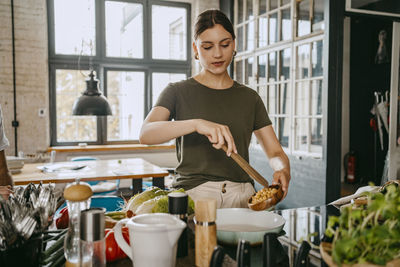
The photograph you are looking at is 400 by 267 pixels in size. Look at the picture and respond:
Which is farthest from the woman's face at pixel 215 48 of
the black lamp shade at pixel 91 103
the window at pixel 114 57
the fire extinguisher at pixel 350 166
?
the fire extinguisher at pixel 350 166

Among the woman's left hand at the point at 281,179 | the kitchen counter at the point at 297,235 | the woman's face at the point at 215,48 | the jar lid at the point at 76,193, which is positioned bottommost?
the kitchen counter at the point at 297,235

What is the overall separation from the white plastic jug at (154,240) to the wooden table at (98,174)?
2777mm

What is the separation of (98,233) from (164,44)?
5.87 metres

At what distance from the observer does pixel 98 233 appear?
2.78ft

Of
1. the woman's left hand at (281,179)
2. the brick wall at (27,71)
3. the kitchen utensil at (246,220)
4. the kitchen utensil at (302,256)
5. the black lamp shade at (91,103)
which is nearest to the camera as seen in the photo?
the kitchen utensil at (302,256)

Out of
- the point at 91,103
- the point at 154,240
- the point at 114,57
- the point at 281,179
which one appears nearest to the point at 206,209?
the point at 154,240

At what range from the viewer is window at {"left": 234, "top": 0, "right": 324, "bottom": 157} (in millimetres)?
4188

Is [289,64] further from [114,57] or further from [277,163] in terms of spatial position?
[277,163]

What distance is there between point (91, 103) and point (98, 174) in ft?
2.59

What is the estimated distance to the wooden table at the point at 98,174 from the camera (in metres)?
3.41

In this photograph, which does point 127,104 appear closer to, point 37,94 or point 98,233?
point 37,94

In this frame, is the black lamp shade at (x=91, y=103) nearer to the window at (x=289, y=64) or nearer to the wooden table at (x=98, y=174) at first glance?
the wooden table at (x=98, y=174)

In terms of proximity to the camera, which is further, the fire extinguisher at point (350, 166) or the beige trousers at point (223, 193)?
the fire extinguisher at point (350, 166)

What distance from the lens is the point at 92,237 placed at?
0.84 metres
